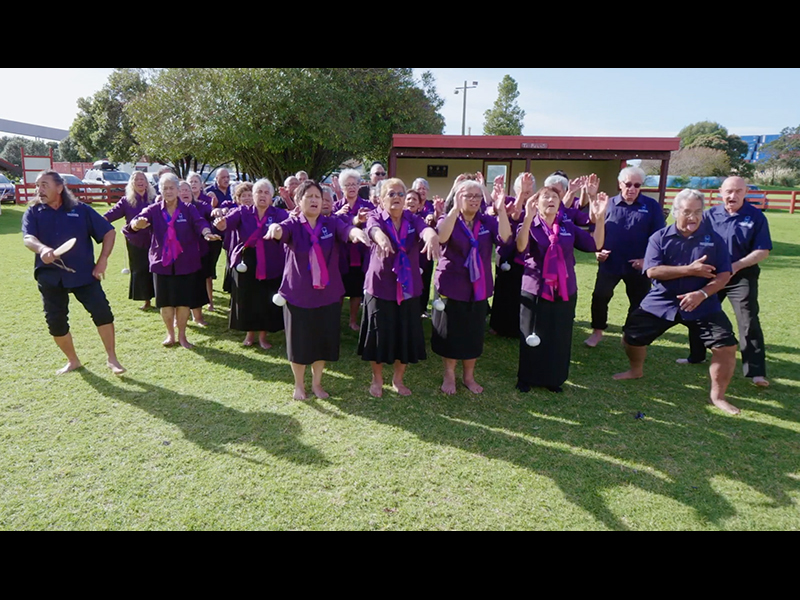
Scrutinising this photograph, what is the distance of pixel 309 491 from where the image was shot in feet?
10.5

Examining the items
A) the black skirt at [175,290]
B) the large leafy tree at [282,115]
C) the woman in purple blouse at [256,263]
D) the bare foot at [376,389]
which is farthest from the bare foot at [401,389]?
the large leafy tree at [282,115]

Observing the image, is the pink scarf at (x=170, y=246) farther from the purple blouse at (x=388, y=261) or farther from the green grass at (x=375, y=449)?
the purple blouse at (x=388, y=261)

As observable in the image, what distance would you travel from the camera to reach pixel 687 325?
14.8 feet

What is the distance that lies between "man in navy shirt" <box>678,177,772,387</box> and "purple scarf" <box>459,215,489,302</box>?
2.13 metres

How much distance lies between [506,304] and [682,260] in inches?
89.6

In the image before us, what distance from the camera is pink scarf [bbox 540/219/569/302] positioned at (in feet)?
14.6

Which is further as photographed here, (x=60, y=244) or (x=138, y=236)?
(x=138, y=236)

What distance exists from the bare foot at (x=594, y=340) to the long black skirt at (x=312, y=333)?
3160mm

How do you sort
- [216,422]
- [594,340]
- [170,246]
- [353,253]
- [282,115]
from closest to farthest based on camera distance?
[216,422] < [170,246] < [594,340] < [353,253] < [282,115]

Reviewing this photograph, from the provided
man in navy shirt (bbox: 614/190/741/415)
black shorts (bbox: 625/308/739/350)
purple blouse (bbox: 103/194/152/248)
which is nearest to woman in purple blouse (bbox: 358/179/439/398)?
black shorts (bbox: 625/308/739/350)

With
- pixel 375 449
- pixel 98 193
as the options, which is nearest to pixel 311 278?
pixel 375 449

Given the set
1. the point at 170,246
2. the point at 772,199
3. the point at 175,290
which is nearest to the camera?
the point at 170,246

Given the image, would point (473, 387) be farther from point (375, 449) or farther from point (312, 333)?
point (312, 333)
